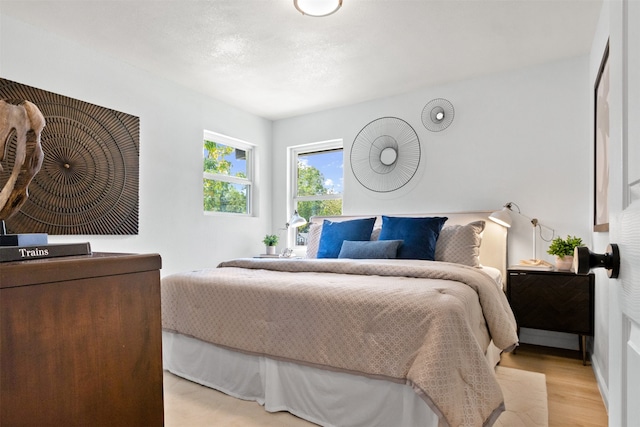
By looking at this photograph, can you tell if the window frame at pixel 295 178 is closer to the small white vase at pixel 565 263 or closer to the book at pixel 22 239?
the small white vase at pixel 565 263

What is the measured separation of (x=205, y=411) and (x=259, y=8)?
2.48 m

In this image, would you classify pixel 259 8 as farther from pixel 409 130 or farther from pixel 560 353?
pixel 560 353

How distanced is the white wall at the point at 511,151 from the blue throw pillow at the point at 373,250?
1.09m

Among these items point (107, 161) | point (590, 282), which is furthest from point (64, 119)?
point (590, 282)

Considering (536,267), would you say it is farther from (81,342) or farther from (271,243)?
(81,342)

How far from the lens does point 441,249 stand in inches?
122

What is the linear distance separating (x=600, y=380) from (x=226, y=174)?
3917 millimetres

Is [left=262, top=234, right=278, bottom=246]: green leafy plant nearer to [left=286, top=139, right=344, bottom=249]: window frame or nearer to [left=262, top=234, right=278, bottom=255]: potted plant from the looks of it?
[left=262, top=234, right=278, bottom=255]: potted plant

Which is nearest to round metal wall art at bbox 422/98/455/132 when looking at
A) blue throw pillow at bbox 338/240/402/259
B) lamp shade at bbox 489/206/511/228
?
lamp shade at bbox 489/206/511/228

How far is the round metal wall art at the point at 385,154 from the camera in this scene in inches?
158

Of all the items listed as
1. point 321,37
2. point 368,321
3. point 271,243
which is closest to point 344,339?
point 368,321

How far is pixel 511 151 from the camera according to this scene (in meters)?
3.49

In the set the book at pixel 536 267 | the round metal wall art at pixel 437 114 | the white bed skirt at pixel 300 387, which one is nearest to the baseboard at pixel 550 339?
the book at pixel 536 267

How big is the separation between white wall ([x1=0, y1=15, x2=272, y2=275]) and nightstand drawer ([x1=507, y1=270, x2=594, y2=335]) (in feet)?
9.79
